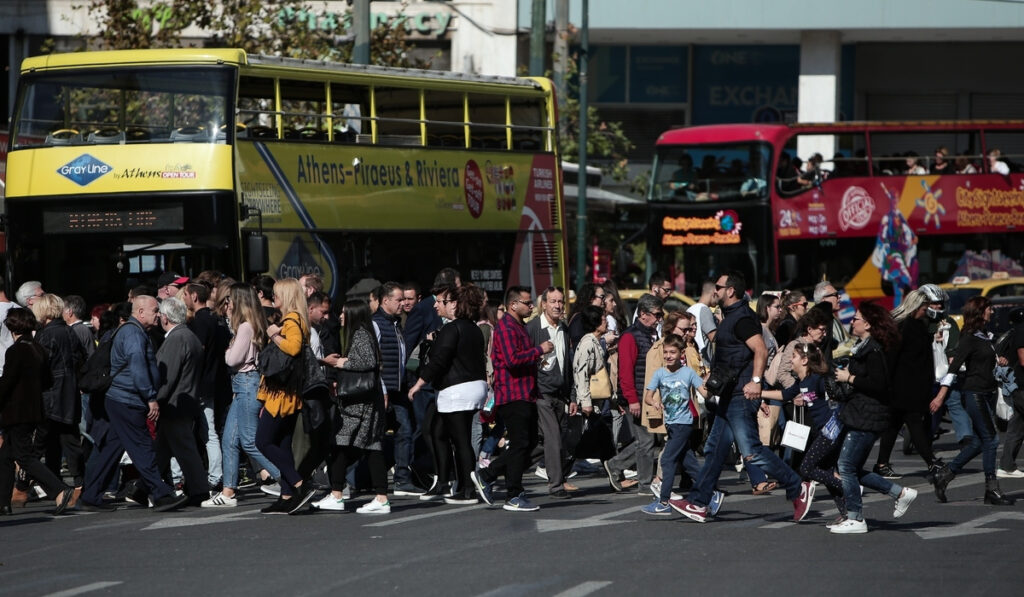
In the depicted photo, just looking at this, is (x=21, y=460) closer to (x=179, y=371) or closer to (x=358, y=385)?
(x=179, y=371)

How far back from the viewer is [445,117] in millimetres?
18719

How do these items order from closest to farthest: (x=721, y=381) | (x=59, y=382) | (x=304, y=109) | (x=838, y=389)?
(x=838, y=389)
(x=721, y=381)
(x=59, y=382)
(x=304, y=109)

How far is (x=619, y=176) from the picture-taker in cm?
3575

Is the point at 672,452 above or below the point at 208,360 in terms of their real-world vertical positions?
below

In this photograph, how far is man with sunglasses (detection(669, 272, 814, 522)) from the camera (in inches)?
455

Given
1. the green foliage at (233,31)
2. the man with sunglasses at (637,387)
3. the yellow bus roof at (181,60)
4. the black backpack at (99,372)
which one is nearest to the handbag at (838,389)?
the man with sunglasses at (637,387)

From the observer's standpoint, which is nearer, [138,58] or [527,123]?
[138,58]

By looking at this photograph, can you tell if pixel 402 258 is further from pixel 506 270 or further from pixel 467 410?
pixel 467 410

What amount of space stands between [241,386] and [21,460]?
1.64 meters

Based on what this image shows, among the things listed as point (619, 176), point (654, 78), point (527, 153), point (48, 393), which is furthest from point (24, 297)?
point (654, 78)

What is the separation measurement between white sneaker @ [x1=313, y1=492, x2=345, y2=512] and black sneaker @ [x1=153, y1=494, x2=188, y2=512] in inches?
39.1

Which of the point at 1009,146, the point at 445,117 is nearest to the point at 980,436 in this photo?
the point at 445,117

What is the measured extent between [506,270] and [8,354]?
27.5 ft

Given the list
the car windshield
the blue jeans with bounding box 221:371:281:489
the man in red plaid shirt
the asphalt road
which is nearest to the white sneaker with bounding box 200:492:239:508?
the blue jeans with bounding box 221:371:281:489
